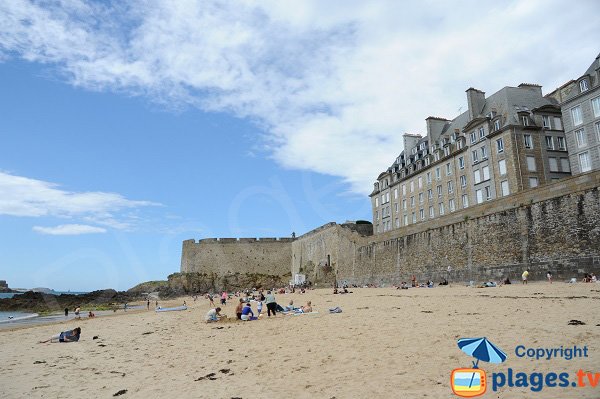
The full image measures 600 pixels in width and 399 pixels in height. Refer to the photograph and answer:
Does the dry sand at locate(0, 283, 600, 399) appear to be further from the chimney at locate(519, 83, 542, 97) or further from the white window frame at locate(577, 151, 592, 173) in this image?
the chimney at locate(519, 83, 542, 97)

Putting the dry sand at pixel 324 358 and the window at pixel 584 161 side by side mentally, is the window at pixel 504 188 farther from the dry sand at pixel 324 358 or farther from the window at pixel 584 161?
the dry sand at pixel 324 358

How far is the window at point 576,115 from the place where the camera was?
1141 inches

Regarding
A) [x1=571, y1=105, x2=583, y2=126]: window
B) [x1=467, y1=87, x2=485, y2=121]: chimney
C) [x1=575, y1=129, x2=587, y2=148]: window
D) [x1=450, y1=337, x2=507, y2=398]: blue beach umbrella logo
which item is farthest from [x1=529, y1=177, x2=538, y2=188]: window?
[x1=450, y1=337, x2=507, y2=398]: blue beach umbrella logo

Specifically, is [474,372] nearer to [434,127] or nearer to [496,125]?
[496,125]

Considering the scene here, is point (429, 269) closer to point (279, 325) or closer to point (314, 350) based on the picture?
point (279, 325)

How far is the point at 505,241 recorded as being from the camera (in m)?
20.6

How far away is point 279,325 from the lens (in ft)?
39.6

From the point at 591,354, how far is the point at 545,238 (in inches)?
592

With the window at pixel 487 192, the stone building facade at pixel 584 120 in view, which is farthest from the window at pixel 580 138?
the window at pixel 487 192

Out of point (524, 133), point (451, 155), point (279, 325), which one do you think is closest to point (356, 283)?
point (451, 155)

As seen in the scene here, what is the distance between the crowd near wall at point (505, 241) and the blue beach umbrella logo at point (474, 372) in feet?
→ 46.0

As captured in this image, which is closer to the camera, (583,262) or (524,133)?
(583,262)

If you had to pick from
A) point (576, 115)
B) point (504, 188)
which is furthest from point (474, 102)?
point (504, 188)

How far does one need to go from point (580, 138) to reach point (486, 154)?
646 cm
